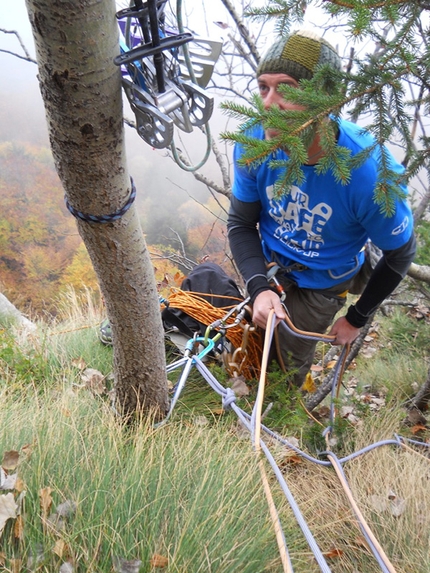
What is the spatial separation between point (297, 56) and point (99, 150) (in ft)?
3.53

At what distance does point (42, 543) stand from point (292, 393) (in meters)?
1.63

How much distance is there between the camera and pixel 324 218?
2.20 m

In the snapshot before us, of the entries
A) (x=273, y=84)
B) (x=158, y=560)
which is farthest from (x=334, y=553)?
(x=273, y=84)

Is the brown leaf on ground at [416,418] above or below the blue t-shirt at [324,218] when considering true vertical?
below

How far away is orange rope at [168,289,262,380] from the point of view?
2.69m

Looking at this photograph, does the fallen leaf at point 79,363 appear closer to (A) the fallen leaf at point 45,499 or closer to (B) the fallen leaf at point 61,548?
(A) the fallen leaf at point 45,499

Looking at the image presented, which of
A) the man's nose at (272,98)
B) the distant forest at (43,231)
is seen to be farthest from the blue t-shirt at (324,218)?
the distant forest at (43,231)

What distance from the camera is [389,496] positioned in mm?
1998

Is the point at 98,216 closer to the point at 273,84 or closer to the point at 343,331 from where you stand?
the point at 273,84

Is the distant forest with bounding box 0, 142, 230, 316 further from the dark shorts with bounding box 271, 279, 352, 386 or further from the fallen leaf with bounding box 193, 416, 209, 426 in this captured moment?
the fallen leaf with bounding box 193, 416, 209, 426

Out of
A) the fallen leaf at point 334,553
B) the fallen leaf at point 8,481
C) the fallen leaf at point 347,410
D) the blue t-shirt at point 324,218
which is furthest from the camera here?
the fallen leaf at point 347,410

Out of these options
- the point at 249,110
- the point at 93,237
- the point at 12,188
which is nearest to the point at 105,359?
the point at 93,237

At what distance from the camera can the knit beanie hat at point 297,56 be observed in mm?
1895

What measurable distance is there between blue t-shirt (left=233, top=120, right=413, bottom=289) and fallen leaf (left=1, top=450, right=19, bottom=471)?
51.8 inches
